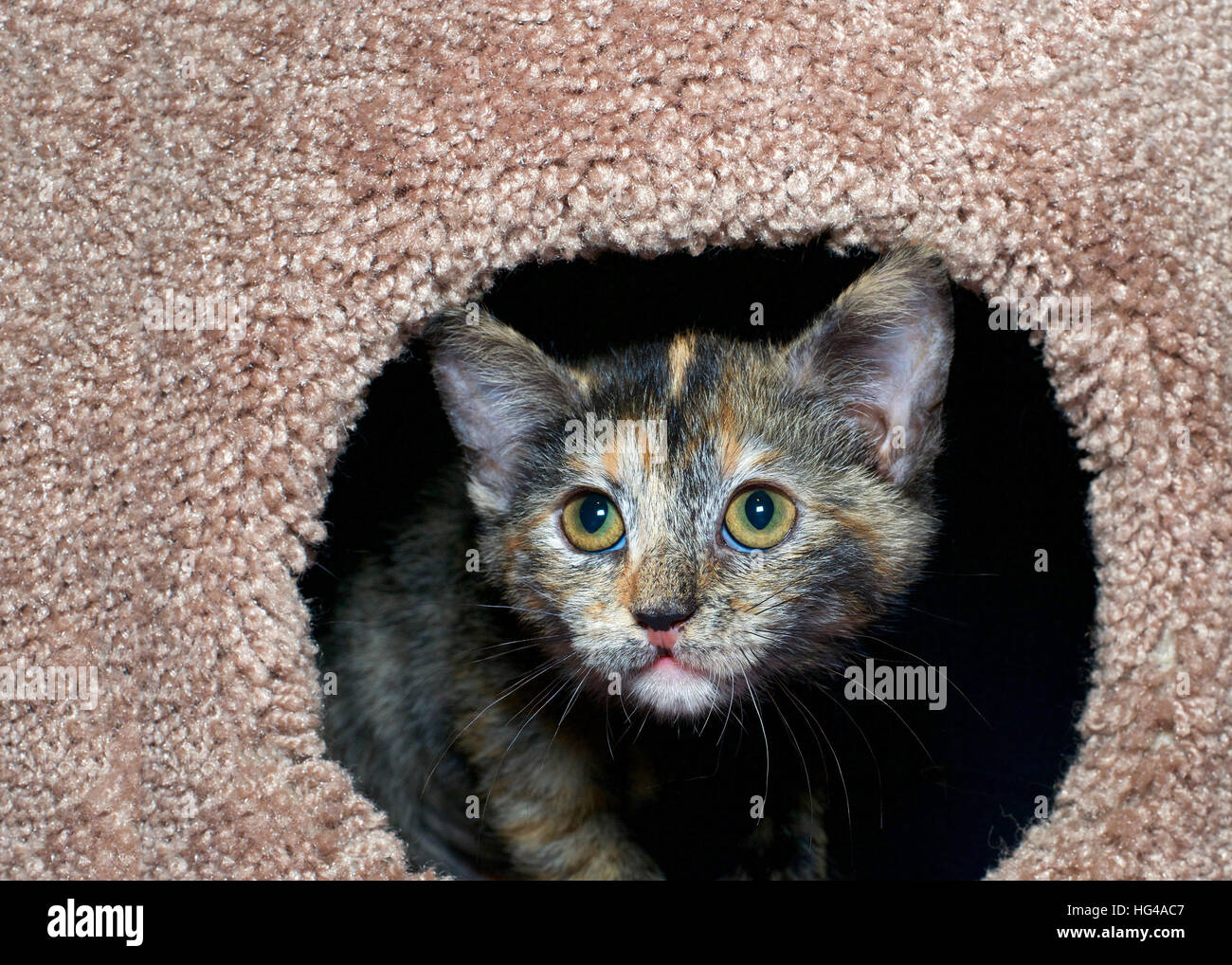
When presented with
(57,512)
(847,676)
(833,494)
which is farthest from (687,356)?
(57,512)

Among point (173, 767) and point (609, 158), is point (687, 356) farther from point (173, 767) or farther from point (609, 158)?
point (173, 767)

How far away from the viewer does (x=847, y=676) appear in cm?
155

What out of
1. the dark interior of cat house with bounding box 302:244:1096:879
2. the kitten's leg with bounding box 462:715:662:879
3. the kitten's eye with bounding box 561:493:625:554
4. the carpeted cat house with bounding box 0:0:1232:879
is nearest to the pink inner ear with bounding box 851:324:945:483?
the carpeted cat house with bounding box 0:0:1232:879

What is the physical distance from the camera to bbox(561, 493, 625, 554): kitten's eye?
4.85 feet

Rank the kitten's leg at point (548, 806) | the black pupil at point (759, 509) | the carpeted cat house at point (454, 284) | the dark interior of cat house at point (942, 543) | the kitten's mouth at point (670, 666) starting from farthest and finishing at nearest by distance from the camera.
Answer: the dark interior of cat house at point (942, 543), the kitten's leg at point (548, 806), the black pupil at point (759, 509), the kitten's mouth at point (670, 666), the carpeted cat house at point (454, 284)

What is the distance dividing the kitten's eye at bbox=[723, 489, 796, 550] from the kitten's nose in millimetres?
174

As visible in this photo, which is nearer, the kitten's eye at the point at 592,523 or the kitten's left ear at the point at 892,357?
the kitten's left ear at the point at 892,357

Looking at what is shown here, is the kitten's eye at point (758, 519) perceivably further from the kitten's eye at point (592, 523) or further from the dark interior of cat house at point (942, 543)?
the dark interior of cat house at point (942, 543)

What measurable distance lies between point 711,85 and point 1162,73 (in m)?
0.60

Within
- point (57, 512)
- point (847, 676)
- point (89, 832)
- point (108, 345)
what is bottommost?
point (89, 832)

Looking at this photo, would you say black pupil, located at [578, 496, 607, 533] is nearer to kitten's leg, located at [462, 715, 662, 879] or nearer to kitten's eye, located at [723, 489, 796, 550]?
kitten's eye, located at [723, 489, 796, 550]

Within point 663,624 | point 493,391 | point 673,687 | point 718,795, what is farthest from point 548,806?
point 493,391

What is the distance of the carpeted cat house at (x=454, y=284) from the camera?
1.22 metres

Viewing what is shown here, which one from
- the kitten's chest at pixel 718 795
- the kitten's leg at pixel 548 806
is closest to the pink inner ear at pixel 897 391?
the kitten's chest at pixel 718 795
